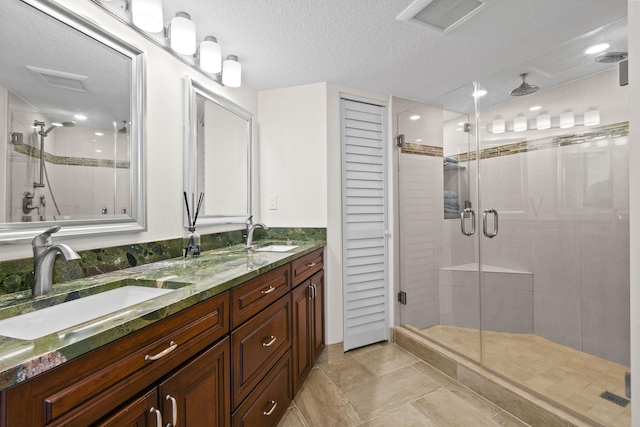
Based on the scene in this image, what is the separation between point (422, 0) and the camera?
1.42 metres

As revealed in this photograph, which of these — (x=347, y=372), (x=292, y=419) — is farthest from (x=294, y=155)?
(x=292, y=419)

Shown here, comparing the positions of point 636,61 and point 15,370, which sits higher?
point 636,61

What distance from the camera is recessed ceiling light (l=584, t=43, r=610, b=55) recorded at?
1647 millimetres

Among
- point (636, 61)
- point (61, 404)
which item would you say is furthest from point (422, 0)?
point (61, 404)

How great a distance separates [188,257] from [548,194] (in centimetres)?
243

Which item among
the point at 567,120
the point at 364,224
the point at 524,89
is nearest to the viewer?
the point at 567,120

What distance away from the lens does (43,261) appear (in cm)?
94

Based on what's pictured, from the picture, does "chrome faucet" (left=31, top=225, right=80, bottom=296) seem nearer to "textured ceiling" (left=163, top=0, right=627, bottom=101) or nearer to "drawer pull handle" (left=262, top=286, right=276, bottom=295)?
"drawer pull handle" (left=262, top=286, right=276, bottom=295)

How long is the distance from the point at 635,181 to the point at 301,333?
168cm

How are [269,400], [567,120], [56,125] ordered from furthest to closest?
[567,120] < [269,400] < [56,125]

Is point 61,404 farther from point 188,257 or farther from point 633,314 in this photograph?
point 633,314

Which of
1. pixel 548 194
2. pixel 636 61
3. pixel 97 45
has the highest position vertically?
pixel 97 45

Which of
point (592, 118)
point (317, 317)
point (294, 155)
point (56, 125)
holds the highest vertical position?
point (592, 118)

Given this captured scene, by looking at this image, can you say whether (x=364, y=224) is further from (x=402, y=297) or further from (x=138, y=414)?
(x=138, y=414)
